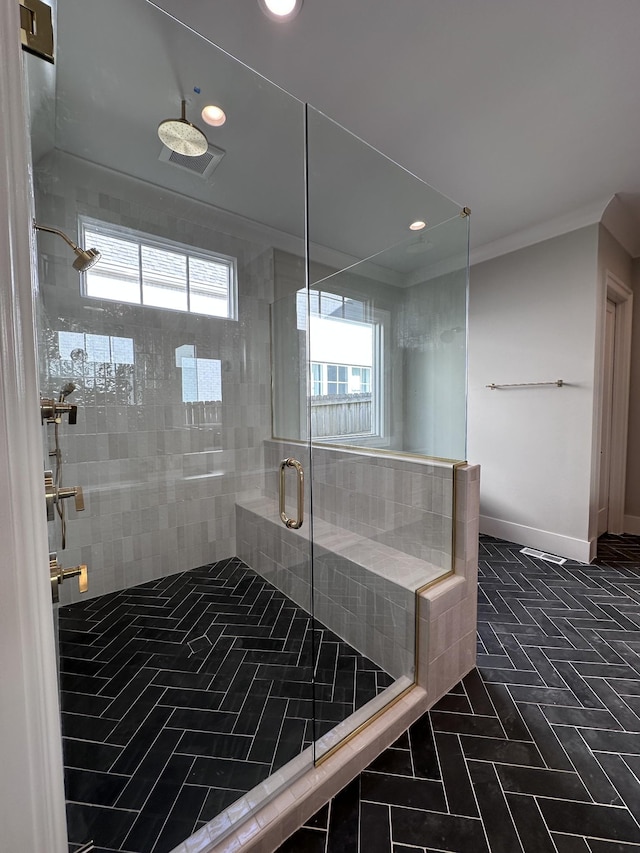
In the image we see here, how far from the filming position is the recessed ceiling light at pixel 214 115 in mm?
1838

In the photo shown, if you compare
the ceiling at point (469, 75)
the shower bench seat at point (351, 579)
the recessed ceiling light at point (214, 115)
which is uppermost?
the ceiling at point (469, 75)

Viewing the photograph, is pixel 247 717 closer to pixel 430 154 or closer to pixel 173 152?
pixel 173 152

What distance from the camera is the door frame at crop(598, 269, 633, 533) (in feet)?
11.6

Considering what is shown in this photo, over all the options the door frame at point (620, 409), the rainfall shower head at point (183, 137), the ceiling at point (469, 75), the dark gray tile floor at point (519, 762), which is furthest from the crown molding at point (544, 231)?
the dark gray tile floor at point (519, 762)

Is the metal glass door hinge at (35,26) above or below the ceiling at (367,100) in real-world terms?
below

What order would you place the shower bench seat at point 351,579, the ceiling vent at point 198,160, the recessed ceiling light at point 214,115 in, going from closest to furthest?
the shower bench seat at point 351,579
the recessed ceiling light at point 214,115
the ceiling vent at point 198,160

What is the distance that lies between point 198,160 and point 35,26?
1885 mm

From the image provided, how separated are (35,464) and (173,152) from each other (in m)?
2.34

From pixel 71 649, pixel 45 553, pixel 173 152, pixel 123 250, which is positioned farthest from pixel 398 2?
pixel 71 649

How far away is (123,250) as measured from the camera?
7.12 feet

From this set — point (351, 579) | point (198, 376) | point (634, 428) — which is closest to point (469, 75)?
point (198, 376)

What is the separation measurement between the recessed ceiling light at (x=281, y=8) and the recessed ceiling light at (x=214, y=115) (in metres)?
0.56

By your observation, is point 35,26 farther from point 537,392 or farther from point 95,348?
point 537,392

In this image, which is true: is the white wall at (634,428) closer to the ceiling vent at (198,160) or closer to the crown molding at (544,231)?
the crown molding at (544,231)
